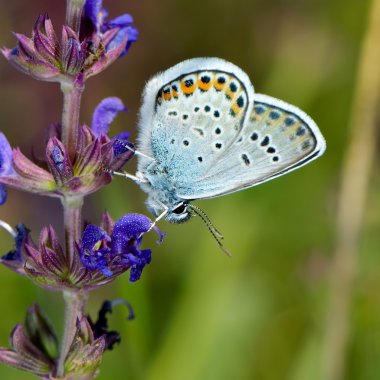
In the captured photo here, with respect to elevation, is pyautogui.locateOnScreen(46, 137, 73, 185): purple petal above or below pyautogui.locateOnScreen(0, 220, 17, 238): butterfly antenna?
above

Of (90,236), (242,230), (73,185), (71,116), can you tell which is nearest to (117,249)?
(90,236)

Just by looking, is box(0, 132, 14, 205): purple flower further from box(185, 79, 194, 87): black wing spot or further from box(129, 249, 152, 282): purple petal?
box(185, 79, 194, 87): black wing spot

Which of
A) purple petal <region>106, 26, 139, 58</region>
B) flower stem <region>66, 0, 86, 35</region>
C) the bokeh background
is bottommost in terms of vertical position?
the bokeh background

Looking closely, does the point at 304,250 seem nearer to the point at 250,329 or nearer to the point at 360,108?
the point at 250,329

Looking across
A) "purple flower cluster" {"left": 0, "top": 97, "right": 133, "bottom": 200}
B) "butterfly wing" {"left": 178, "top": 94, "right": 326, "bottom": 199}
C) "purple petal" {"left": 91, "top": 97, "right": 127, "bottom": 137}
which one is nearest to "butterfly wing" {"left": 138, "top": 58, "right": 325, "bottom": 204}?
"butterfly wing" {"left": 178, "top": 94, "right": 326, "bottom": 199}

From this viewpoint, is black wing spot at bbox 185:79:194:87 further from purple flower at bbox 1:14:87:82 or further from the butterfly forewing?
purple flower at bbox 1:14:87:82

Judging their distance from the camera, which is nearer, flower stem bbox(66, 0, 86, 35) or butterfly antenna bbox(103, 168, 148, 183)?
flower stem bbox(66, 0, 86, 35)

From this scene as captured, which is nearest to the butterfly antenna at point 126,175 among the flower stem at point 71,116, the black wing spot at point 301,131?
the flower stem at point 71,116

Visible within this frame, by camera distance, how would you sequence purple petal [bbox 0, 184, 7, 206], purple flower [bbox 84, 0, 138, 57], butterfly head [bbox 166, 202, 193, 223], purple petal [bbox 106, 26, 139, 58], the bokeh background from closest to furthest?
purple flower [bbox 84, 0, 138, 57] < purple petal [bbox 0, 184, 7, 206] < purple petal [bbox 106, 26, 139, 58] < butterfly head [bbox 166, 202, 193, 223] < the bokeh background

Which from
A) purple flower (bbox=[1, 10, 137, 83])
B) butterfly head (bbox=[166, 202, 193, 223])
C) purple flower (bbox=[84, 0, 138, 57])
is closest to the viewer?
purple flower (bbox=[1, 10, 137, 83])

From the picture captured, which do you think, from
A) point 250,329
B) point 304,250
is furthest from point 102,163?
point 304,250
